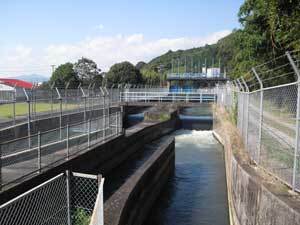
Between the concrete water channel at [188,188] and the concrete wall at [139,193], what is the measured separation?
430 mm

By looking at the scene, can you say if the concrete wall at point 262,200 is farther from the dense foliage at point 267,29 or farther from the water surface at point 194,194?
the dense foliage at point 267,29

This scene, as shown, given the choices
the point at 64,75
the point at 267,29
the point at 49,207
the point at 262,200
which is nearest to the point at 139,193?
the point at 49,207

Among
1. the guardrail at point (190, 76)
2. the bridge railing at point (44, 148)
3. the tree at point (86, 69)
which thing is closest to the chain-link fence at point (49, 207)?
the bridge railing at point (44, 148)

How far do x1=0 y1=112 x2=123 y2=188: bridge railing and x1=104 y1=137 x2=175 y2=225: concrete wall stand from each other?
228 centimetres

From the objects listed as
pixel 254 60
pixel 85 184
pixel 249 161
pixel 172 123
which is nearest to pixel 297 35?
pixel 249 161

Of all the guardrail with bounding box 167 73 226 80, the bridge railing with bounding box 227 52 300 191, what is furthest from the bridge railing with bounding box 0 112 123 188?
the guardrail with bounding box 167 73 226 80

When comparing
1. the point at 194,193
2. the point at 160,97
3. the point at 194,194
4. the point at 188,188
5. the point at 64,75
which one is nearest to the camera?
the point at 194,194

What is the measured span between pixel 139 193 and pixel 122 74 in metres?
87.0

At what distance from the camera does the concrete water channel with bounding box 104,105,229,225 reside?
10594 mm

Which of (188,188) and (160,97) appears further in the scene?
(160,97)

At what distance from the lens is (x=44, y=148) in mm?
10031

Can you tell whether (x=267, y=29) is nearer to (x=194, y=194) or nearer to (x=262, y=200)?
(x=194, y=194)

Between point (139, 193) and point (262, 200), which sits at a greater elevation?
point (262, 200)

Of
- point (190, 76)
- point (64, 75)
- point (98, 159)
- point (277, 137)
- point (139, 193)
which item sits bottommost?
point (139, 193)
